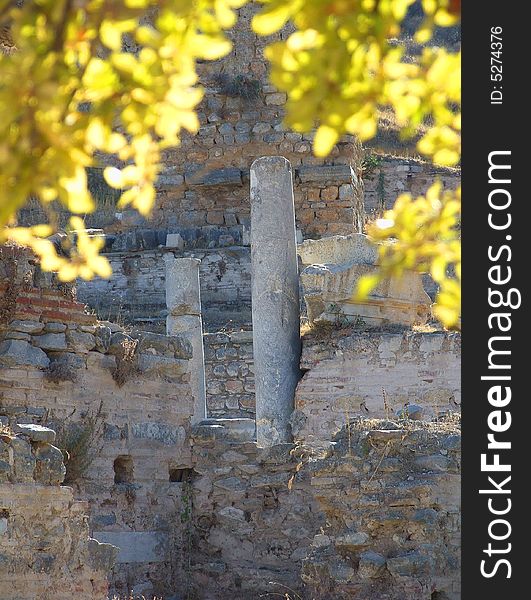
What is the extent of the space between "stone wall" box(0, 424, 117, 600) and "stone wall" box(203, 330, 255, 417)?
8.95 metres

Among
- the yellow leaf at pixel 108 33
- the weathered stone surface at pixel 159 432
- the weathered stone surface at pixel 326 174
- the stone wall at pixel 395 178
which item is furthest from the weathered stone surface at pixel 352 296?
the stone wall at pixel 395 178

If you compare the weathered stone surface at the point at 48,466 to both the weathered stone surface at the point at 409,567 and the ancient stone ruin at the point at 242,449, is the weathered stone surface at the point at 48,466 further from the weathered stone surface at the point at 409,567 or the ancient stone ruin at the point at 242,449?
the weathered stone surface at the point at 409,567

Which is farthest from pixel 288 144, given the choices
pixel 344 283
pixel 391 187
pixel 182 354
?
pixel 182 354

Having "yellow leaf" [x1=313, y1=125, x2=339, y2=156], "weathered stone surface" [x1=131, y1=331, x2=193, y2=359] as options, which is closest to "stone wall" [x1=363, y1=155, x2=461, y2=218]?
"weathered stone surface" [x1=131, y1=331, x2=193, y2=359]

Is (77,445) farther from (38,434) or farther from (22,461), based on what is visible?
(22,461)

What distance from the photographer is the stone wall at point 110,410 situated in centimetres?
1012

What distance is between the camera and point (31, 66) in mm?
2953

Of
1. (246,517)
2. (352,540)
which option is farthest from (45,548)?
(246,517)

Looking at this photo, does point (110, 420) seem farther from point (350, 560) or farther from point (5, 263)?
point (350, 560)

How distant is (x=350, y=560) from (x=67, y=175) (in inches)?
229

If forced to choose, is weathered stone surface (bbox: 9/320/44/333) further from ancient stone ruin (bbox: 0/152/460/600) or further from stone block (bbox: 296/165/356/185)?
stone block (bbox: 296/165/356/185)

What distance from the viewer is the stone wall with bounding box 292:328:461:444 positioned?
1302cm

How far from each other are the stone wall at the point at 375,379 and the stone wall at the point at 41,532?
17.6 feet

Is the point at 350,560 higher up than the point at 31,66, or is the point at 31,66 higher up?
the point at 31,66
